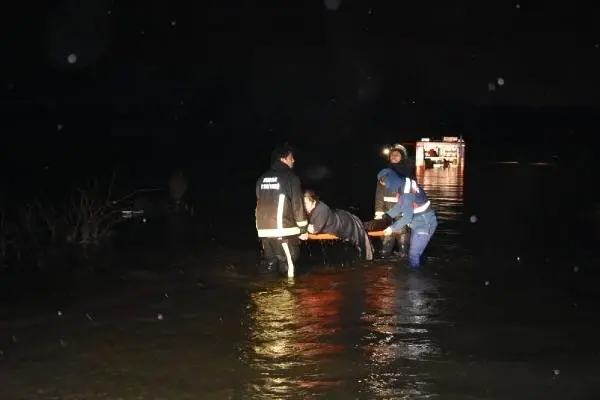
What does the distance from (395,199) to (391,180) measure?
92cm

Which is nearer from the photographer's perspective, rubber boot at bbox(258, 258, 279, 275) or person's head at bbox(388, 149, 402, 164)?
rubber boot at bbox(258, 258, 279, 275)

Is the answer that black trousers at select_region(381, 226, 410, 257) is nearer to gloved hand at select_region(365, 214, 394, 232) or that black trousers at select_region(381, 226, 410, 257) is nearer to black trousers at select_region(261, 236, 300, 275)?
gloved hand at select_region(365, 214, 394, 232)

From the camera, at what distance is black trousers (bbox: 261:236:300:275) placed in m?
10.5

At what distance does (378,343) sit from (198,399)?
2.12m

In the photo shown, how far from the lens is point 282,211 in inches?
408

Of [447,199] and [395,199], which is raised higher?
[395,199]

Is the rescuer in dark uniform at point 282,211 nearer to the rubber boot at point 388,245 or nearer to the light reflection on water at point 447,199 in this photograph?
the rubber boot at point 388,245

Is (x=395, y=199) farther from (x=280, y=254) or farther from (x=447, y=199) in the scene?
(x=447, y=199)

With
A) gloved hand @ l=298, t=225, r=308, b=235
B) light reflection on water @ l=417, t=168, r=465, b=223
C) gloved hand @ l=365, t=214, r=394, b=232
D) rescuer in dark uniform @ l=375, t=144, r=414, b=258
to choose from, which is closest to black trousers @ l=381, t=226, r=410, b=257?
rescuer in dark uniform @ l=375, t=144, r=414, b=258

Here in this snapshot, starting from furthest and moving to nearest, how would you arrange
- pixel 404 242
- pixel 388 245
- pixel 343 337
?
pixel 388 245 → pixel 404 242 → pixel 343 337

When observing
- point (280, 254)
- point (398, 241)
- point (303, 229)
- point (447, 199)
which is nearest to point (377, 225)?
point (398, 241)

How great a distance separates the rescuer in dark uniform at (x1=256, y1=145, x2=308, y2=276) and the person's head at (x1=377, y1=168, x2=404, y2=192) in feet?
5.39

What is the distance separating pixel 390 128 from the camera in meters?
100

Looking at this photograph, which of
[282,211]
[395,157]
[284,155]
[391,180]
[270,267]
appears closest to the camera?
[282,211]
